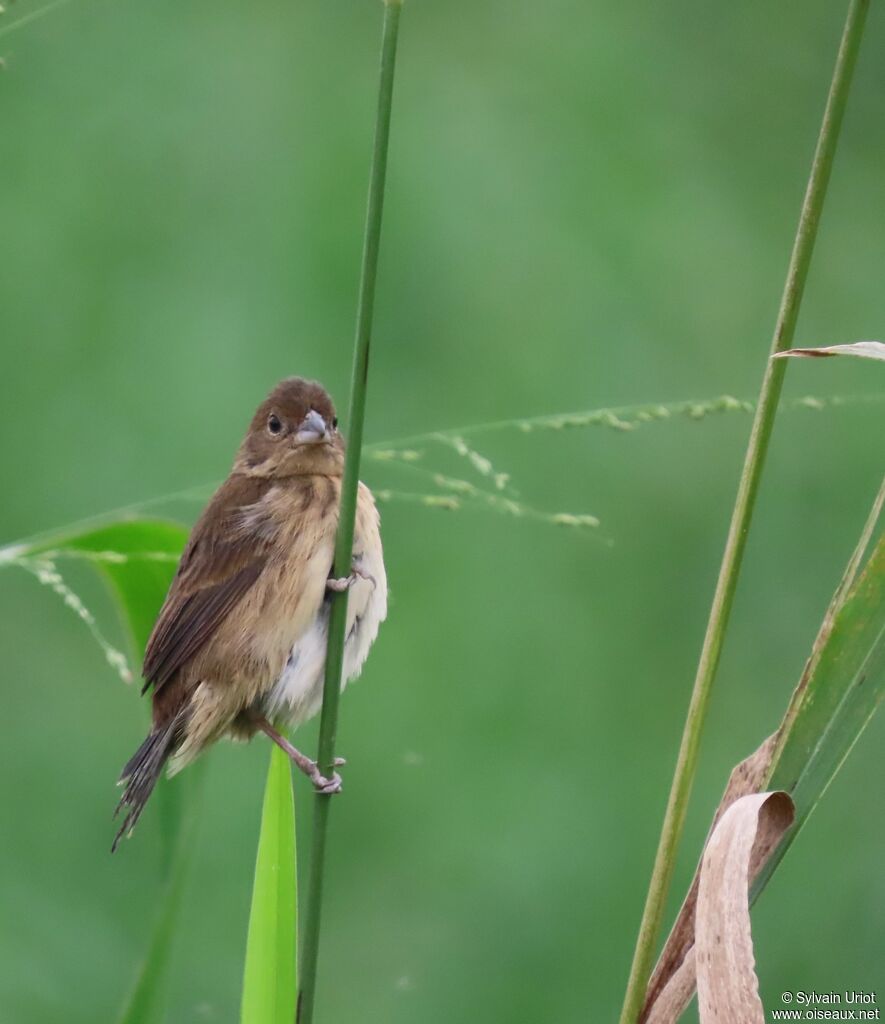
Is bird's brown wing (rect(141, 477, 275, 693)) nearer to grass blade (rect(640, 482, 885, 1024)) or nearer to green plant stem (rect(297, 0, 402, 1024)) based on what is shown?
green plant stem (rect(297, 0, 402, 1024))

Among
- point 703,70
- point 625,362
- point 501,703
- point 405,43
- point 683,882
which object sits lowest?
point 683,882

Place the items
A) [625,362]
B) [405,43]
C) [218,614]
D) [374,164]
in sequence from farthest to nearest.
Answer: [405,43] → [625,362] → [218,614] → [374,164]

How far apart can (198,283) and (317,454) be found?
3689 mm

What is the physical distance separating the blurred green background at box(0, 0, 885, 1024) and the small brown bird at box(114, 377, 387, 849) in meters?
A: 2.15

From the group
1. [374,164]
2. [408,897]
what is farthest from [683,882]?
[374,164]

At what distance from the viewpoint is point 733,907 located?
1708 millimetres

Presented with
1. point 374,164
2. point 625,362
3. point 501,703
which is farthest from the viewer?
point 625,362

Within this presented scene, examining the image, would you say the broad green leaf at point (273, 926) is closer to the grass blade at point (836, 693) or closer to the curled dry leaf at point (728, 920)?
the curled dry leaf at point (728, 920)

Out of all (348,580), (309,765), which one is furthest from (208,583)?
(348,580)

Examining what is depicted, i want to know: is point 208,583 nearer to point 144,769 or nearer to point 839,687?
point 144,769

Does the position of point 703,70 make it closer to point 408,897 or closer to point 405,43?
point 405,43

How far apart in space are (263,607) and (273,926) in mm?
1132

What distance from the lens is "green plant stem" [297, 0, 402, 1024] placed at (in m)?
1.73

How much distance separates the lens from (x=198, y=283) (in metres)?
6.80
